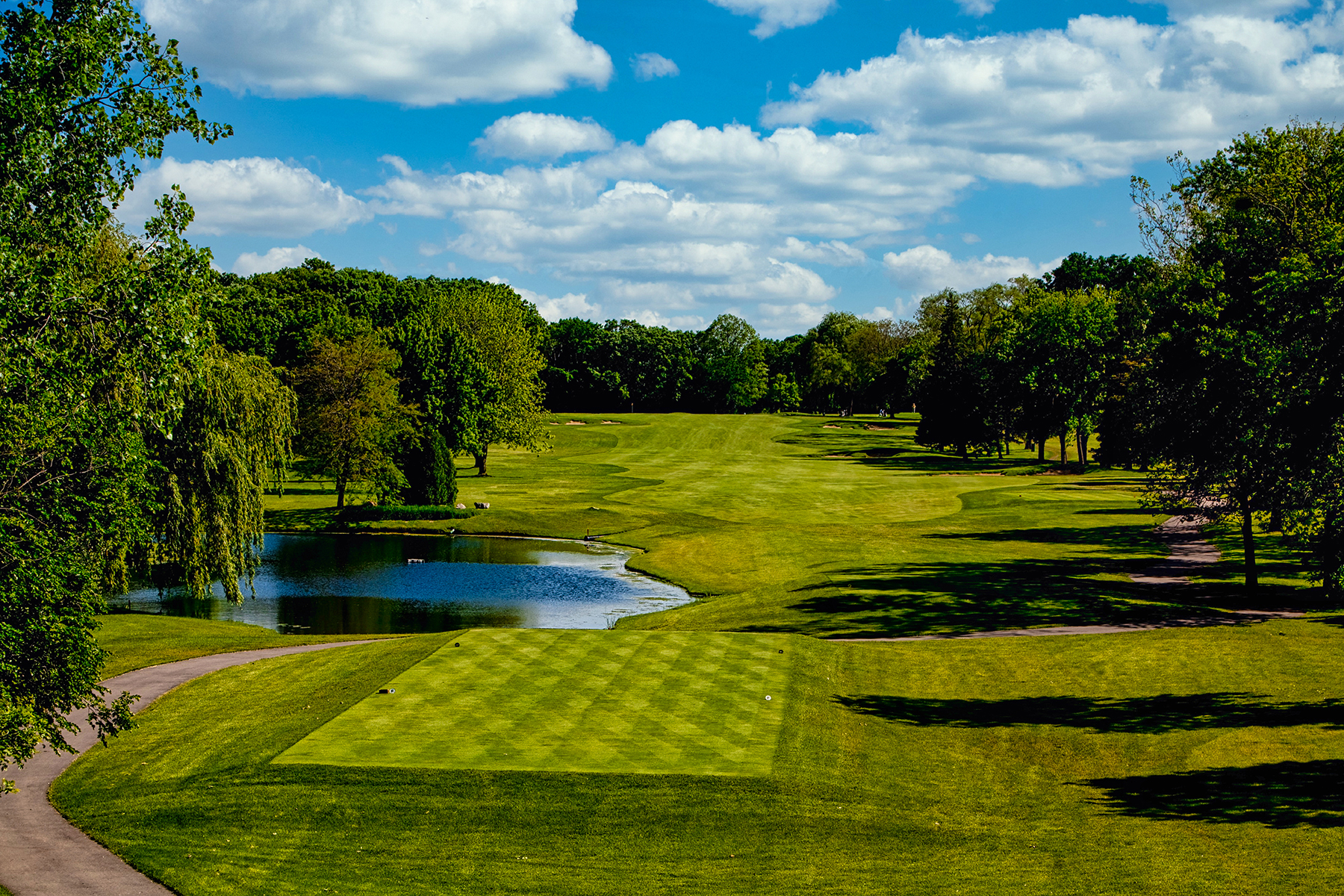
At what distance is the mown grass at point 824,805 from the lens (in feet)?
53.5

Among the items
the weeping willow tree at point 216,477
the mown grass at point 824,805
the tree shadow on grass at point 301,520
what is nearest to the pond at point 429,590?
the tree shadow on grass at point 301,520

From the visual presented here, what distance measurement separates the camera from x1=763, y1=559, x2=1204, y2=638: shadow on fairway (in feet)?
120

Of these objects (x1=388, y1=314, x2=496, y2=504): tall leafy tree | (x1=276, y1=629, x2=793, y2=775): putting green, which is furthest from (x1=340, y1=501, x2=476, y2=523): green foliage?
(x1=276, y1=629, x2=793, y2=775): putting green

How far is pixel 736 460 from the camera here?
109938 millimetres

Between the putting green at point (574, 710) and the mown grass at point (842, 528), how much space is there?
10013mm

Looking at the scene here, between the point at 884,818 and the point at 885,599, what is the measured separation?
22.4 metres

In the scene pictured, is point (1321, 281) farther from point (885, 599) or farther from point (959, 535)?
point (959, 535)

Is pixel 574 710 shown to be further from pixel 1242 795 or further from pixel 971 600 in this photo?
pixel 971 600

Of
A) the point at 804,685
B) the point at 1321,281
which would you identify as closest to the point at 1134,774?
the point at 804,685

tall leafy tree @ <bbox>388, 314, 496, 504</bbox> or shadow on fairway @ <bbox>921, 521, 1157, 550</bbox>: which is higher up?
tall leafy tree @ <bbox>388, 314, 496, 504</bbox>

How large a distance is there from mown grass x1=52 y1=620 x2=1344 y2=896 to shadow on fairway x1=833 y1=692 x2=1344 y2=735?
0.26 feet

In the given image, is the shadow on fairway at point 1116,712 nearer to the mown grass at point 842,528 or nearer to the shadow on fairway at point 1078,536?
the mown grass at point 842,528

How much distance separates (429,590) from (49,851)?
30728 mm

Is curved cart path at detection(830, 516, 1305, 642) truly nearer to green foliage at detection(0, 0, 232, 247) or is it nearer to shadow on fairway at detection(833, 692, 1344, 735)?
shadow on fairway at detection(833, 692, 1344, 735)
